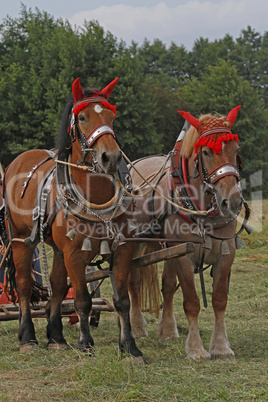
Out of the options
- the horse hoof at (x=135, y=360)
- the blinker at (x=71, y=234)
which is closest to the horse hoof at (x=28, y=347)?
the horse hoof at (x=135, y=360)

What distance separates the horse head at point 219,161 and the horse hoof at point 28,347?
1992 millimetres

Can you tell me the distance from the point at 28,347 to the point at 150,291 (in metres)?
1.58

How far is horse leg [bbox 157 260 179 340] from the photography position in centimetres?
526

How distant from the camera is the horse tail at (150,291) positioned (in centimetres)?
579

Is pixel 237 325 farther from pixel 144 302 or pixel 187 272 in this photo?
pixel 187 272

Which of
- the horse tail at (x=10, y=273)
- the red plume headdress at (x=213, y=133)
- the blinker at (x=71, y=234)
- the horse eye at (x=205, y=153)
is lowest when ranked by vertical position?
the horse tail at (x=10, y=273)

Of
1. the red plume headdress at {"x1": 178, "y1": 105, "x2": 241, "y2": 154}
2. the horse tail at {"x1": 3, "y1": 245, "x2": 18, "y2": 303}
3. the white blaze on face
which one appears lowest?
the horse tail at {"x1": 3, "y1": 245, "x2": 18, "y2": 303}

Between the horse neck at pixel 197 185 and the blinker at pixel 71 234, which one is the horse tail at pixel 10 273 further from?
the horse neck at pixel 197 185

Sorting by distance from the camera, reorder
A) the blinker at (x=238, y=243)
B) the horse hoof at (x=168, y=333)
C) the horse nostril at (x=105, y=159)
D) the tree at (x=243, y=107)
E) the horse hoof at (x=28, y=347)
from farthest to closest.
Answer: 1. the tree at (x=243, y=107)
2. the horse hoof at (x=168, y=333)
3. the horse hoof at (x=28, y=347)
4. the blinker at (x=238, y=243)
5. the horse nostril at (x=105, y=159)

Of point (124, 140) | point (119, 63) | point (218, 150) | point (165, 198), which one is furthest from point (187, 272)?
point (119, 63)

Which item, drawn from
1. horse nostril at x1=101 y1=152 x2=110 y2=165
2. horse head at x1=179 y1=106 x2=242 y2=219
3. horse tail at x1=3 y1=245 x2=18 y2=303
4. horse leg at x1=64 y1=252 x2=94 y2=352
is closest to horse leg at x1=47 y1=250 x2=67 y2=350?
horse tail at x1=3 y1=245 x2=18 y2=303

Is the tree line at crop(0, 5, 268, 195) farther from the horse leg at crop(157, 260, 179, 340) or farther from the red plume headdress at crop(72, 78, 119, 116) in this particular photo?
the red plume headdress at crop(72, 78, 119, 116)

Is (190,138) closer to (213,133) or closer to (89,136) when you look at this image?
(213,133)

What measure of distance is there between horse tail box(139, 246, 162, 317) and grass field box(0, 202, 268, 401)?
0.83 ft
